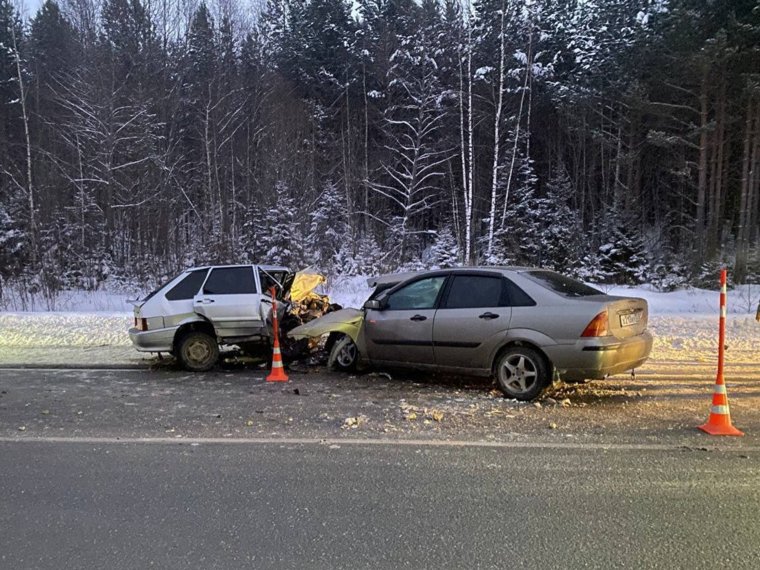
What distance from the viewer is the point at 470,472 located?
14.4ft

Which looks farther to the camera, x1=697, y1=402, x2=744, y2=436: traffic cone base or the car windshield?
the car windshield

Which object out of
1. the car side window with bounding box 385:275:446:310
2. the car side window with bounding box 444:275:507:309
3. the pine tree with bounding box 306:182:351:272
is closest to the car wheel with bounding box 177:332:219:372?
the car side window with bounding box 385:275:446:310

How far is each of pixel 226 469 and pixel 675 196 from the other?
34482mm

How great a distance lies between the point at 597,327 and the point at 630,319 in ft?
2.08

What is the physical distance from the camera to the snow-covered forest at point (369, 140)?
24984mm

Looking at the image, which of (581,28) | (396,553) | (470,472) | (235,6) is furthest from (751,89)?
(235,6)

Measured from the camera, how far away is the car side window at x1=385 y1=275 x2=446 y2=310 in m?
7.43

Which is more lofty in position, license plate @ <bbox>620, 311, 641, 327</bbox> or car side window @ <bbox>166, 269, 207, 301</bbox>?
car side window @ <bbox>166, 269, 207, 301</bbox>

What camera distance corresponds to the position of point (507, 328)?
658 cm

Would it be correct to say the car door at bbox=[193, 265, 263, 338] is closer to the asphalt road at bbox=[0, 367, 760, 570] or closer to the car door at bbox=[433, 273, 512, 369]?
the asphalt road at bbox=[0, 367, 760, 570]

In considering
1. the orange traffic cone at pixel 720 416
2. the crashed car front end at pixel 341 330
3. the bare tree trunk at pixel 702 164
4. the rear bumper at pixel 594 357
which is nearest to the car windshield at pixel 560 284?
the rear bumper at pixel 594 357

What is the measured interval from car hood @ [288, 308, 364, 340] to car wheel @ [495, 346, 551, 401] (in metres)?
2.31

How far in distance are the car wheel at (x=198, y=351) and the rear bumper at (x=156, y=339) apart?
190mm

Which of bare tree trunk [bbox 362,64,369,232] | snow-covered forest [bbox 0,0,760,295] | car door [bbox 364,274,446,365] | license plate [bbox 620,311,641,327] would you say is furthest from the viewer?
bare tree trunk [bbox 362,64,369,232]
